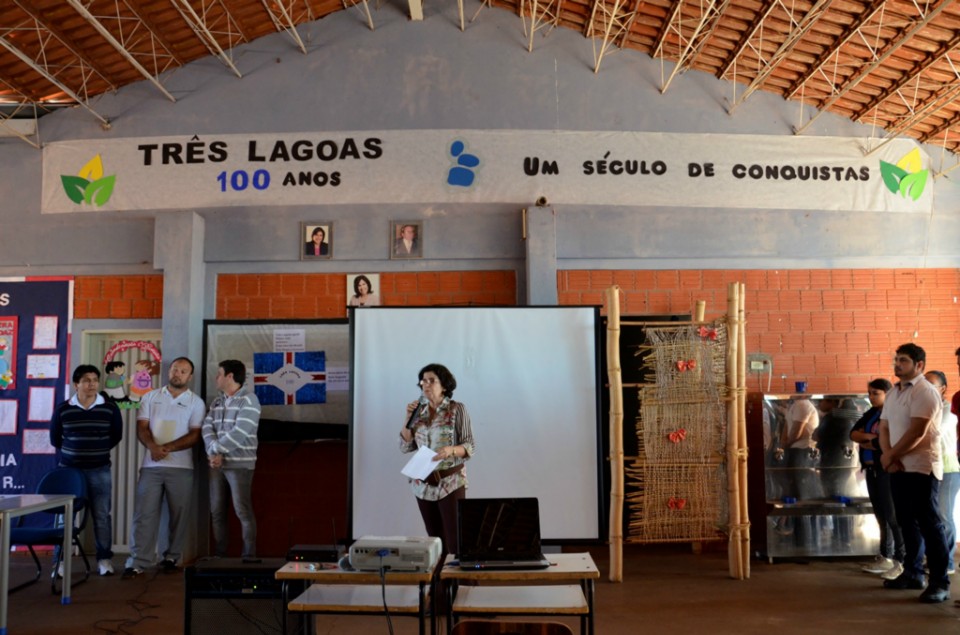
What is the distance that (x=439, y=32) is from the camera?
283 inches

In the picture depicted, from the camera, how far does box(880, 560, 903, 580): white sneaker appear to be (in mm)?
5750

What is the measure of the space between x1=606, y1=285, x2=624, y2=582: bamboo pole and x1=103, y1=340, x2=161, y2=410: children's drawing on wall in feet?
13.2

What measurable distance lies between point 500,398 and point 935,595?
3055mm

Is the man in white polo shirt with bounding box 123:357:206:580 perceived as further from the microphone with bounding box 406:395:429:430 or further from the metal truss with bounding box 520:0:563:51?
the metal truss with bounding box 520:0:563:51

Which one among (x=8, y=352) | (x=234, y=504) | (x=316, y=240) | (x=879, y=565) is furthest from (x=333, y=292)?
(x=879, y=565)

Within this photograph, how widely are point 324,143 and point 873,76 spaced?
15.0ft

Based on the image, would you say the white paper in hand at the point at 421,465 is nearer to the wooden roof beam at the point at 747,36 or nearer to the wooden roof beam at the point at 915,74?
the wooden roof beam at the point at 747,36

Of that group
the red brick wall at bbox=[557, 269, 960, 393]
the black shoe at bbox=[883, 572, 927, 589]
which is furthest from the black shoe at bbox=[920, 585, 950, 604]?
the red brick wall at bbox=[557, 269, 960, 393]

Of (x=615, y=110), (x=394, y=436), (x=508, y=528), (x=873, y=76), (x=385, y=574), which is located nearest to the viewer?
(x=385, y=574)

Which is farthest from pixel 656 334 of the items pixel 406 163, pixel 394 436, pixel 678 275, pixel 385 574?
pixel 385 574

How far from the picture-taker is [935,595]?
16.4 feet

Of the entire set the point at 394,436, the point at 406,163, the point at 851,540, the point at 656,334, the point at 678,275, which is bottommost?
the point at 851,540

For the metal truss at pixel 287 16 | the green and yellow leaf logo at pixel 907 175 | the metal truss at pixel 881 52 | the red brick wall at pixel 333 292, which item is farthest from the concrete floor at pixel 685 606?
→ the metal truss at pixel 287 16

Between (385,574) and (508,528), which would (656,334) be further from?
(385,574)
